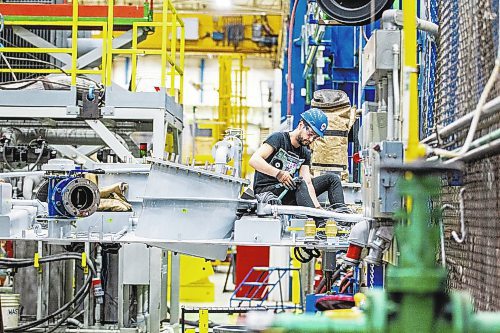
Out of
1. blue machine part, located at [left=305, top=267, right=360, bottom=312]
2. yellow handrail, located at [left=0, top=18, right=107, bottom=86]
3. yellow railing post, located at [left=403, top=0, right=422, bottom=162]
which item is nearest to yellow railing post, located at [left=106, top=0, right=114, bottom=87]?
yellow handrail, located at [left=0, top=18, right=107, bottom=86]

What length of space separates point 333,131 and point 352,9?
11.6 feet

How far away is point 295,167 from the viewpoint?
23.1 ft

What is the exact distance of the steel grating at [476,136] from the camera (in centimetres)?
275

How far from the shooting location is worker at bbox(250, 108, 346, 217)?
22.0 ft

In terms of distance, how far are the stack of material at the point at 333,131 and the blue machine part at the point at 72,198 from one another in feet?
9.33

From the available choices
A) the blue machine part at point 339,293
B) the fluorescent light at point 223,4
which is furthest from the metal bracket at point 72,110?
the fluorescent light at point 223,4

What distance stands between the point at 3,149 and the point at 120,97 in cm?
169

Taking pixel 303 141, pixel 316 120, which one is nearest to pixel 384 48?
pixel 316 120

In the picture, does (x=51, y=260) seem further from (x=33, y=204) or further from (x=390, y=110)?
(x=390, y=110)

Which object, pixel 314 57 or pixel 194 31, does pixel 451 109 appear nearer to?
pixel 314 57

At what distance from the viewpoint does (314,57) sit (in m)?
9.40

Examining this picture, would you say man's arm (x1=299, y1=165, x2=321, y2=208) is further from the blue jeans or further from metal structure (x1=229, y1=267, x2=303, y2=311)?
metal structure (x1=229, y1=267, x2=303, y2=311)

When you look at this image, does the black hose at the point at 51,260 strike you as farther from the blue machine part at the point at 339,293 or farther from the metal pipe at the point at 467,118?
the metal pipe at the point at 467,118

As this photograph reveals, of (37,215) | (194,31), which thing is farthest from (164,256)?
(194,31)
